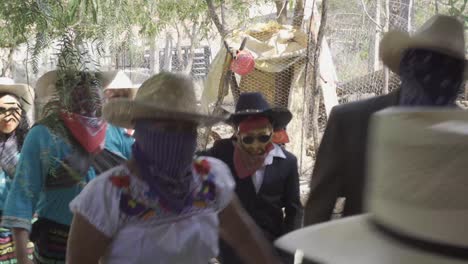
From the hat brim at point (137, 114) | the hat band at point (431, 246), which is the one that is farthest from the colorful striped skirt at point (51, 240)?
the hat band at point (431, 246)

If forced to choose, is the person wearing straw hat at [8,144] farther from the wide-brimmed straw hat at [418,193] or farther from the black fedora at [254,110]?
the wide-brimmed straw hat at [418,193]

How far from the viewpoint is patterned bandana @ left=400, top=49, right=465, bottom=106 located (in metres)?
2.04

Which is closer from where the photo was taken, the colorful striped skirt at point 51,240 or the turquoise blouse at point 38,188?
the turquoise blouse at point 38,188

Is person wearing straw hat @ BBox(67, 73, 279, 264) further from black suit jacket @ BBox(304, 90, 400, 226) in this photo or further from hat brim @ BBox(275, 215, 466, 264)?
hat brim @ BBox(275, 215, 466, 264)

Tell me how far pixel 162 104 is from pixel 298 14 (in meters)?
5.20

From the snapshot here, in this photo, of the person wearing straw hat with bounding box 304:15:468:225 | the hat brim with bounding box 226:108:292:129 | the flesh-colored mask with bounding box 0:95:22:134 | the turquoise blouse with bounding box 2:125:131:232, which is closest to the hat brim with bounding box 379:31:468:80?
the person wearing straw hat with bounding box 304:15:468:225

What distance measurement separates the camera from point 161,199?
8.08 feet

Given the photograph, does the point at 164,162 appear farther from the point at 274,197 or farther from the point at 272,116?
the point at 272,116

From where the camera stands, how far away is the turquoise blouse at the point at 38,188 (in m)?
2.95

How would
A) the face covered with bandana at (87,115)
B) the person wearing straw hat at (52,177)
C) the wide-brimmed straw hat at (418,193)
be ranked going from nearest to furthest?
1. the wide-brimmed straw hat at (418,193)
2. the face covered with bandana at (87,115)
3. the person wearing straw hat at (52,177)

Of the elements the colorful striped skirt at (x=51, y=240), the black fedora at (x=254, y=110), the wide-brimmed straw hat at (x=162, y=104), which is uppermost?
the wide-brimmed straw hat at (x=162, y=104)

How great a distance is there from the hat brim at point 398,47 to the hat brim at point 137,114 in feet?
2.34

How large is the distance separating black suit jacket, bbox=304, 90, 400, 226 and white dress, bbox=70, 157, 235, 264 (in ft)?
1.51

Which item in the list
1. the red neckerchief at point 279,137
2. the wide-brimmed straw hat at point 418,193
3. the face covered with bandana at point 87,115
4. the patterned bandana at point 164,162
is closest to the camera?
the wide-brimmed straw hat at point 418,193
